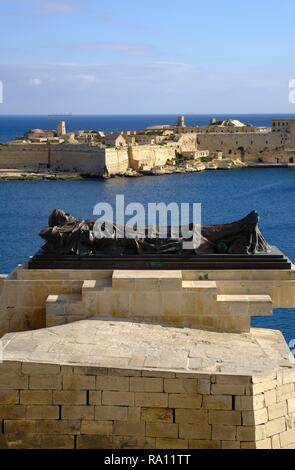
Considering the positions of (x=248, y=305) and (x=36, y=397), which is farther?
(x=248, y=305)

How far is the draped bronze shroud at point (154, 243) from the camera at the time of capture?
29.5 feet

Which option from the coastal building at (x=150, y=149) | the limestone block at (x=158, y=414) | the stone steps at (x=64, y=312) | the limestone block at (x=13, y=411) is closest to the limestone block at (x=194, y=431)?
the limestone block at (x=158, y=414)

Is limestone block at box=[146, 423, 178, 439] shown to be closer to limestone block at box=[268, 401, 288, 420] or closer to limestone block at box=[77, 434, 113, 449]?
limestone block at box=[77, 434, 113, 449]

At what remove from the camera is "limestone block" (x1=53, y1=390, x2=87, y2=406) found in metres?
7.03

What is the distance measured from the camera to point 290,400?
718cm

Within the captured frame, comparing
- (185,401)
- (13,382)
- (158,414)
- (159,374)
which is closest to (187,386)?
(185,401)

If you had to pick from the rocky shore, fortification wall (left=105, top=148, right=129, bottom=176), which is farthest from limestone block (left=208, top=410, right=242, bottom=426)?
fortification wall (left=105, top=148, right=129, bottom=176)

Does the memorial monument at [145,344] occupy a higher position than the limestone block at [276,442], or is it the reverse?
the memorial monument at [145,344]

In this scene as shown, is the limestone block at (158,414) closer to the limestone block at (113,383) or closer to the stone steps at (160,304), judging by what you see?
the limestone block at (113,383)

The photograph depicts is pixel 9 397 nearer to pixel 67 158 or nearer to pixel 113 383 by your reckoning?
pixel 113 383

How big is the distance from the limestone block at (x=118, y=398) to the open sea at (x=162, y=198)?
1680 cm

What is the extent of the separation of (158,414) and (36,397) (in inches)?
41.1

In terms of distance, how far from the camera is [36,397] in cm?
708
